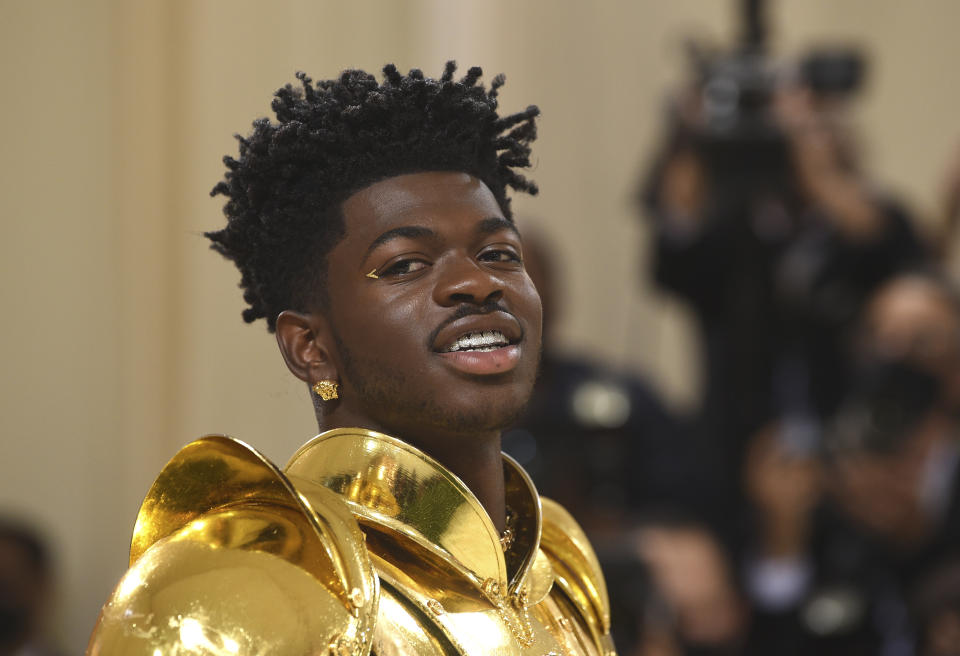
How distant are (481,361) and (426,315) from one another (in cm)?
8

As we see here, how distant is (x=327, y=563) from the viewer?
1459 millimetres

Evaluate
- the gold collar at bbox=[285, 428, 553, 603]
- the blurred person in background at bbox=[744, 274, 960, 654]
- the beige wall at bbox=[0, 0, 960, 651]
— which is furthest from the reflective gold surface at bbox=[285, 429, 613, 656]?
the beige wall at bbox=[0, 0, 960, 651]

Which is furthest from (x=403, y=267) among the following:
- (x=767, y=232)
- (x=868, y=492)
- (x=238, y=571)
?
(x=767, y=232)

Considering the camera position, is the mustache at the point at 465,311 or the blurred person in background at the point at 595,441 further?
the blurred person in background at the point at 595,441

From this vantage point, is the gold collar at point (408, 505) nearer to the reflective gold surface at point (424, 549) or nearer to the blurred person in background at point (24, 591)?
the reflective gold surface at point (424, 549)

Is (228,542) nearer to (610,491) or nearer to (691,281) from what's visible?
(610,491)

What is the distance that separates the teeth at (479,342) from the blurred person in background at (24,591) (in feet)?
7.75

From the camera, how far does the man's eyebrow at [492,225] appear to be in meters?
1.68

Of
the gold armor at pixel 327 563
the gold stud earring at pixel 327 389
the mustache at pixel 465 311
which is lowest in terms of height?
the gold armor at pixel 327 563

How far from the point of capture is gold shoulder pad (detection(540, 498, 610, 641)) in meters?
1.88

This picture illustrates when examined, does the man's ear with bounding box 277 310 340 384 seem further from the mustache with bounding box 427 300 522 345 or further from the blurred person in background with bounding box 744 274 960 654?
the blurred person in background with bounding box 744 274 960 654

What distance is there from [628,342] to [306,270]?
449 cm

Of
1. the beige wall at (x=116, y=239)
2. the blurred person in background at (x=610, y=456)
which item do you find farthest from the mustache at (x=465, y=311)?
the beige wall at (x=116, y=239)

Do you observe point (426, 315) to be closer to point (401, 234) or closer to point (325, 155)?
point (401, 234)
